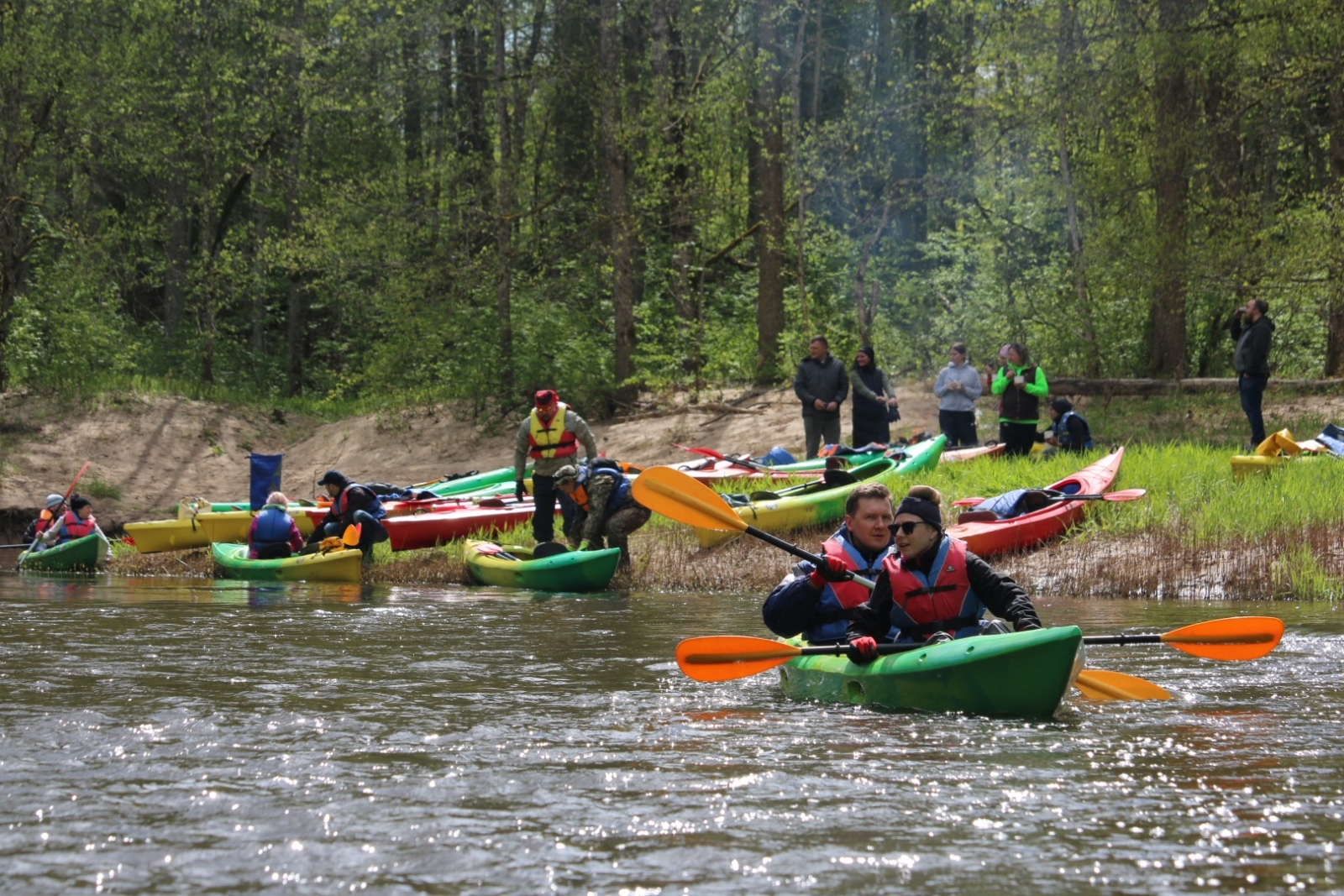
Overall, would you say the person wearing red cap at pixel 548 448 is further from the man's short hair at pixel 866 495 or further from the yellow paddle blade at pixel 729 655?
the yellow paddle blade at pixel 729 655

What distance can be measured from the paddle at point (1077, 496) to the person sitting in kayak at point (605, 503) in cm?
Answer: 262

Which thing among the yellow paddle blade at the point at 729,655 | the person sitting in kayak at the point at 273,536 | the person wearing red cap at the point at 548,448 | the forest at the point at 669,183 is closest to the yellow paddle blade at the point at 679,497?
the yellow paddle blade at the point at 729,655

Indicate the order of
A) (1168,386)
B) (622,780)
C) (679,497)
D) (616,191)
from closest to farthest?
1. (622,780)
2. (679,497)
3. (1168,386)
4. (616,191)

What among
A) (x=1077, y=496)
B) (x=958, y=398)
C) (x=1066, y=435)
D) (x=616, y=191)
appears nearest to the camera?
(x=1077, y=496)

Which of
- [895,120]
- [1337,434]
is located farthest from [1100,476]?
[895,120]

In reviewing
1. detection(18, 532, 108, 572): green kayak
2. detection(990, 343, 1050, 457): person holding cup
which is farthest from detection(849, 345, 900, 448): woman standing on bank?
detection(18, 532, 108, 572): green kayak

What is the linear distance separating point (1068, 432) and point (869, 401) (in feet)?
6.38

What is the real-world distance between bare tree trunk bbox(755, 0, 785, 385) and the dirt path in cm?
70

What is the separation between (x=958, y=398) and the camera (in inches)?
585

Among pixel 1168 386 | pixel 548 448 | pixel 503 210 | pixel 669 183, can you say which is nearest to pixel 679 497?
pixel 548 448

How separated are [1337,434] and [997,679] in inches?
346

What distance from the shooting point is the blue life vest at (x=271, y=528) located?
43.5 feet

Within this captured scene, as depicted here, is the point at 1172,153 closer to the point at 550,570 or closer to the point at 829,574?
the point at 550,570

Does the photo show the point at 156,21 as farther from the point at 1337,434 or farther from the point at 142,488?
→ the point at 1337,434
